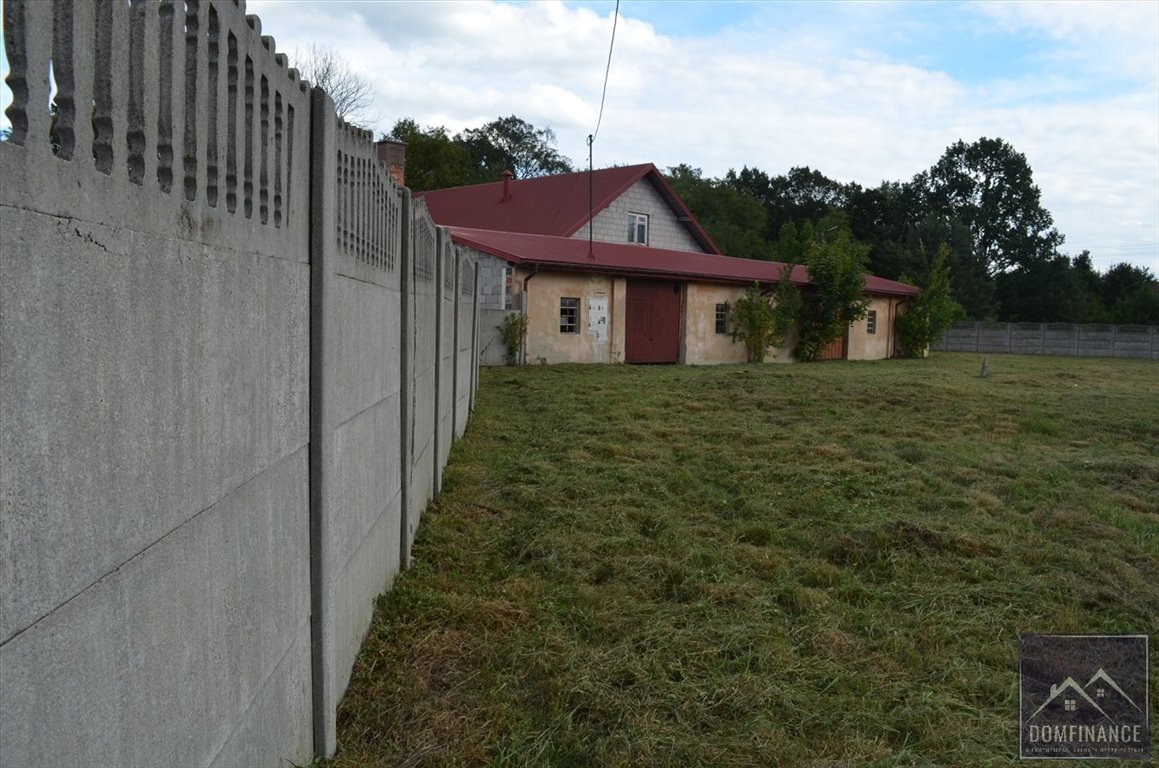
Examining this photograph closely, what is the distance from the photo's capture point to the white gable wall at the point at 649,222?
2998 cm

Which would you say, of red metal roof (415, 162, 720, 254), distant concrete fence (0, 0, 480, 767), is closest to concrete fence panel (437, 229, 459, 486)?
distant concrete fence (0, 0, 480, 767)

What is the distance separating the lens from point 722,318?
2611 cm

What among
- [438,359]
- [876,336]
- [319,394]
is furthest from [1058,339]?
[319,394]

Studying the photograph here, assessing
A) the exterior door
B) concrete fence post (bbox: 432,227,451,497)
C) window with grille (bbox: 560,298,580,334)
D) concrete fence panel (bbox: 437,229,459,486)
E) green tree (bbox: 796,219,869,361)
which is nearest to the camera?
concrete fence post (bbox: 432,227,451,497)

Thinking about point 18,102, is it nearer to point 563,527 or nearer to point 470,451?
point 563,527

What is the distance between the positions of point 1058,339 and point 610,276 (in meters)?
28.5

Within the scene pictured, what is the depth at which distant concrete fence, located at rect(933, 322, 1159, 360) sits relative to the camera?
40344mm

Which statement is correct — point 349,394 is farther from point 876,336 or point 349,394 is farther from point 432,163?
point 432,163

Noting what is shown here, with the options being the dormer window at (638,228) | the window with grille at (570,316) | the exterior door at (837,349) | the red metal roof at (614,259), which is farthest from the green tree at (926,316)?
the window with grille at (570,316)

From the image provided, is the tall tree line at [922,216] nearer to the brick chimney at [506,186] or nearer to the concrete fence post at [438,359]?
the brick chimney at [506,186]

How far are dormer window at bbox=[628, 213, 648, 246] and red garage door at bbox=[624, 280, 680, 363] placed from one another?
7.05 m

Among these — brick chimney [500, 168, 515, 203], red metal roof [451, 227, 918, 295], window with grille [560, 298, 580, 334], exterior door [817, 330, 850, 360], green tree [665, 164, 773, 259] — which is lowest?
exterior door [817, 330, 850, 360]

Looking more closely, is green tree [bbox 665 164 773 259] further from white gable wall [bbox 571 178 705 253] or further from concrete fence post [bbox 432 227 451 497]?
concrete fence post [bbox 432 227 451 497]

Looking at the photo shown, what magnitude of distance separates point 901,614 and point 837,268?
2453 centimetres
